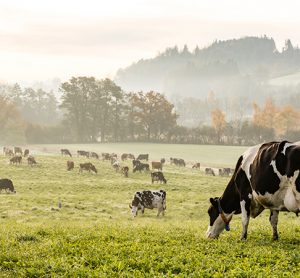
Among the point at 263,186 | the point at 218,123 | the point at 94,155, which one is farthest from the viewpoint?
the point at 218,123

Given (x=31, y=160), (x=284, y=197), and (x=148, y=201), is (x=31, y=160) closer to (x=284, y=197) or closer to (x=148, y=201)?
(x=148, y=201)

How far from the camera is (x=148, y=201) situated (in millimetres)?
25984

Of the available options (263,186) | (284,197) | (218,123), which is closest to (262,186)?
(263,186)

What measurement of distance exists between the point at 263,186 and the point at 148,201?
1622 centimetres

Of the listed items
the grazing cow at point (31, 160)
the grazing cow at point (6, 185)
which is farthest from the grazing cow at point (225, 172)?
the grazing cow at point (6, 185)

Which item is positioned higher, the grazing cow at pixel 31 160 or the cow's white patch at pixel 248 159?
the cow's white patch at pixel 248 159

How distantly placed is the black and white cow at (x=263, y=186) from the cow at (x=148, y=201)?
13651mm

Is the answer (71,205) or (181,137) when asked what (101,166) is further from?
(181,137)

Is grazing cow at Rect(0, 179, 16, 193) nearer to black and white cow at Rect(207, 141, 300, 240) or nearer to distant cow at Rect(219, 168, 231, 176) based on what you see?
black and white cow at Rect(207, 141, 300, 240)

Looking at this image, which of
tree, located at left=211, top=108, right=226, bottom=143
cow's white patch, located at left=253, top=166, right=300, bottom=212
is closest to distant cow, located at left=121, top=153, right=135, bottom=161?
tree, located at left=211, top=108, right=226, bottom=143

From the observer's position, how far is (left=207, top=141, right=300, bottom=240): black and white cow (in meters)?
9.70

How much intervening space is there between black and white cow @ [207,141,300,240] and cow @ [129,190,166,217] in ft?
44.8

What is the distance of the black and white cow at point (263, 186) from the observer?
31.8 feet

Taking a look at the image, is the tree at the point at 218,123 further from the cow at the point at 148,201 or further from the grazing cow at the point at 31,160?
the cow at the point at 148,201
